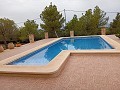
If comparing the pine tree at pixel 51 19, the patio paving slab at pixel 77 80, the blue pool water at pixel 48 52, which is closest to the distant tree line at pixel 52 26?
the pine tree at pixel 51 19

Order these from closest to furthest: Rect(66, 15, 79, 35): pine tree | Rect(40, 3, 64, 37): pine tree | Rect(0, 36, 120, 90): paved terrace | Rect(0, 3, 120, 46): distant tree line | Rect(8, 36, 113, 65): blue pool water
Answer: Rect(0, 36, 120, 90): paved terrace
Rect(8, 36, 113, 65): blue pool water
Rect(40, 3, 64, 37): pine tree
Rect(0, 3, 120, 46): distant tree line
Rect(66, 15, 79, 35): pine tree

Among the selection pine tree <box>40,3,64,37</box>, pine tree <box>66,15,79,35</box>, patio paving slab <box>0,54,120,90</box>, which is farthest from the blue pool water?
patio paving slab <box>0,54,120,90</box>

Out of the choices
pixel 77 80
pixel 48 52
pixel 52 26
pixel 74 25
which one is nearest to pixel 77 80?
pixel 77 80

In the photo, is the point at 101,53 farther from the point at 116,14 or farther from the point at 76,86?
the point at 116,14

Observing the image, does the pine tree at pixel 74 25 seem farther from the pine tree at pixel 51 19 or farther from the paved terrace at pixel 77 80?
the paved terrace at pixel 77 80

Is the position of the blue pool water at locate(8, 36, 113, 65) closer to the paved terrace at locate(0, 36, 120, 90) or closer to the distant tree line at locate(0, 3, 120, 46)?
the distant tree line at locate(0, 3, 120, 46)

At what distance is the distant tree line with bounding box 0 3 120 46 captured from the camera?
14.3 metres

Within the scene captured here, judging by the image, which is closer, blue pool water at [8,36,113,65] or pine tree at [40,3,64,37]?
blue pool water at [8,36,113,65]

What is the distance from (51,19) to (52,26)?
59 cm

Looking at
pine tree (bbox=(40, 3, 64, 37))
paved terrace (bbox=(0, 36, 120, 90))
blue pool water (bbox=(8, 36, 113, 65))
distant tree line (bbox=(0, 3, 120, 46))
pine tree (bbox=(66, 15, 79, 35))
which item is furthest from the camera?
pine tree (bbox=(66, 15, 79, 35))

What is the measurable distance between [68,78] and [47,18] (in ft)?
35.3

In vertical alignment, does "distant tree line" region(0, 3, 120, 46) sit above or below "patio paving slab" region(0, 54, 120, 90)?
above

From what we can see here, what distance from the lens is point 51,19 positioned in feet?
46.8

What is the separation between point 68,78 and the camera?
160 inches
